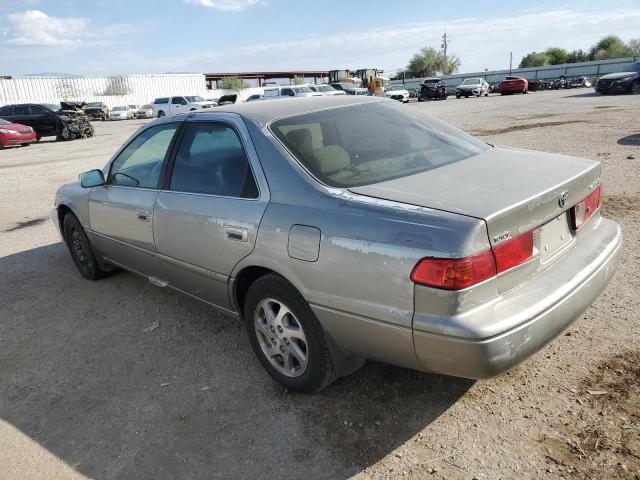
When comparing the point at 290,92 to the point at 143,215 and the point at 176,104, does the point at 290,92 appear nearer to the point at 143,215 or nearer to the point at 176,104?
the point at 176,104

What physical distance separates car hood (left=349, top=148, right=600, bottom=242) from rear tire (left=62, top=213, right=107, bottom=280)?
3312mm

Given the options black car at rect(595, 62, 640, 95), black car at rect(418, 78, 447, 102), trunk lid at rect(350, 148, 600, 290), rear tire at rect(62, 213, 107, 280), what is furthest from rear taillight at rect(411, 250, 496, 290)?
black car at rect(418, 78, 447, 102)

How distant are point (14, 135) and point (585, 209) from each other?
22391 mm

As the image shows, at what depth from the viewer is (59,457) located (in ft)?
8.46

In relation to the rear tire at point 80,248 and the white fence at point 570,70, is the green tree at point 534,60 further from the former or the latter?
the rear tire at point 80,248

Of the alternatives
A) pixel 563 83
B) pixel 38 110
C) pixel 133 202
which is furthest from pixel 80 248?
pixel 563 83

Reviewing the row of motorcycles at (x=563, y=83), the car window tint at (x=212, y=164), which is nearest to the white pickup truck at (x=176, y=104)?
the row of motorcycles at (x=563, y=83)

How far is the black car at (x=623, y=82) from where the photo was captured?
25.2m

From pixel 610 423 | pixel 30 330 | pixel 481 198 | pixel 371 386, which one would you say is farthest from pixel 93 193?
pixel 610 423

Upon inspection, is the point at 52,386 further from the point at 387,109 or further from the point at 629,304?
the point at 629,304

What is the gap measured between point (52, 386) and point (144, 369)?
574 millimetres

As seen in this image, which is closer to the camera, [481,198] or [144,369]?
[481,198]

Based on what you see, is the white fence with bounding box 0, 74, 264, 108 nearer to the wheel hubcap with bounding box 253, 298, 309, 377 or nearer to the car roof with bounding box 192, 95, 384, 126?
the car roof with bounding box 192, 95, 384, 126

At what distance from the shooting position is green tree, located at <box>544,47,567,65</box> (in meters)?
87.3
